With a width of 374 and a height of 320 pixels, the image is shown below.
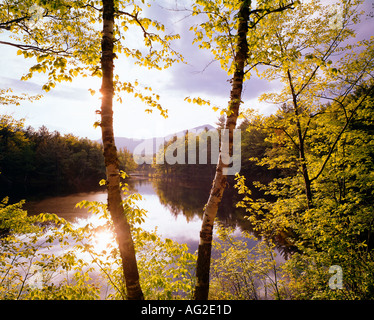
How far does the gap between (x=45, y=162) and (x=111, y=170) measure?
2636 inches

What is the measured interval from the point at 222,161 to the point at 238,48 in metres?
2.10

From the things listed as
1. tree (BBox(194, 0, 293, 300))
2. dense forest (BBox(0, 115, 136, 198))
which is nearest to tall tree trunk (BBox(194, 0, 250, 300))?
tree (BBox(194, 0, 293, 300))

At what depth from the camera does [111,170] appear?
2.92 meters

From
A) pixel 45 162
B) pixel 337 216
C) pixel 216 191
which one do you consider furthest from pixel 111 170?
pixel 45 162

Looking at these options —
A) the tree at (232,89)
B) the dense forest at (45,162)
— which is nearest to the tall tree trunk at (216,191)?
the tree at (232,89)

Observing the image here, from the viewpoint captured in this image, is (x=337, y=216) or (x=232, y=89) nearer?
(x=232, y=89)

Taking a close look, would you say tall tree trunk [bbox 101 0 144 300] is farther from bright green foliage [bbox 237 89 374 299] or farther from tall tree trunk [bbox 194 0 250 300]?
bright green foliage [bbox 237 89 374 299]

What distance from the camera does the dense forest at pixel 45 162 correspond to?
4716cm

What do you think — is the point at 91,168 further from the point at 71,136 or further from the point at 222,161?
the point at 222,161

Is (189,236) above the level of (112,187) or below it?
A: below

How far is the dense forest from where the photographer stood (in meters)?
47.2

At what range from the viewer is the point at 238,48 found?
10.7 ft

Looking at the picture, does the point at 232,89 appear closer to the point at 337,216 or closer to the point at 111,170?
the point at 111,170
